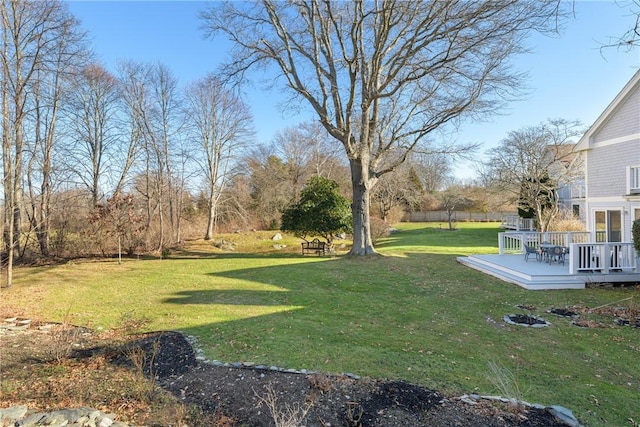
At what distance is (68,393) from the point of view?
3.86 m

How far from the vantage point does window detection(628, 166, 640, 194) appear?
34.2 ft

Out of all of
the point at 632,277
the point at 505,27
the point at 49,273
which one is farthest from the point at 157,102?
the point at 632,277

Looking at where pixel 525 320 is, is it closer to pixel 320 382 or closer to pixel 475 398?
pixel 475 398

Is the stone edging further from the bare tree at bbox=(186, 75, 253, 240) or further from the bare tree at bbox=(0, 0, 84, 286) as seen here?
the bare tree at bbox=(186, 75, 253, 240)

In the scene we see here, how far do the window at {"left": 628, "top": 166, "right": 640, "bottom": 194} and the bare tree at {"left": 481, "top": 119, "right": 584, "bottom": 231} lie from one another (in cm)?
1043

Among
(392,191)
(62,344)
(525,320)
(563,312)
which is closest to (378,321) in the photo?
(525,320)

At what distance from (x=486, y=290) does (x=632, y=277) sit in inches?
167

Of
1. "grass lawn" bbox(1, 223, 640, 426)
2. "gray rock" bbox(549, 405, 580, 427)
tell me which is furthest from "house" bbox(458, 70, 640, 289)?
"gray rock" bbox(549, 405, 580, 427)

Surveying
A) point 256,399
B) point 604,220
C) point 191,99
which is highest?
point 191,99

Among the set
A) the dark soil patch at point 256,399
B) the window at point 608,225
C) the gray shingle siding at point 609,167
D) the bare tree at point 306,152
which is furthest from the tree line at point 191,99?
the bare tree at point 306,152

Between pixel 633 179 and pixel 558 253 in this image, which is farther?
pixel 558 253

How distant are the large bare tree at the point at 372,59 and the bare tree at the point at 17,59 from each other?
16.5 feet

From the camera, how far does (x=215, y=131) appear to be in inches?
949

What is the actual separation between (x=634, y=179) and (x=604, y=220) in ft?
6.06
